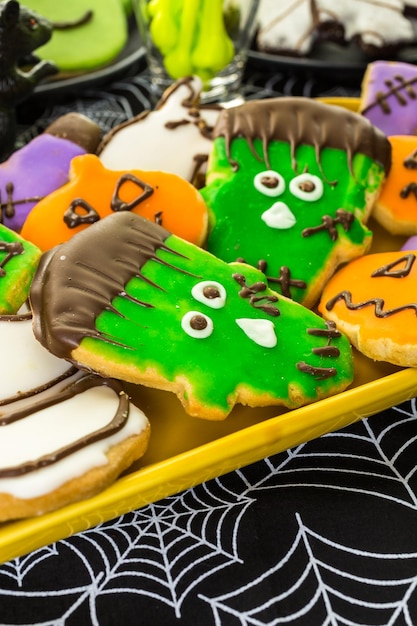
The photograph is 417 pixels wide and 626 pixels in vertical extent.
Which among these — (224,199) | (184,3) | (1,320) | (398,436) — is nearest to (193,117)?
(224,199)

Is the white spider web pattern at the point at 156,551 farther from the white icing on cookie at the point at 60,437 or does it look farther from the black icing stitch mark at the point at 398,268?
the black icing stitch mark at the point at 398,268

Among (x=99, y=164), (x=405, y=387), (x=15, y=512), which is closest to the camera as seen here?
(x=15, y=512)

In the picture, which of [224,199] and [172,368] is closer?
[172,368]

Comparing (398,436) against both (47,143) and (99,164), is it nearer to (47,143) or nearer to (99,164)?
(99,164)

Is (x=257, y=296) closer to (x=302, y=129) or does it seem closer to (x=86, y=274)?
(x=86, y=274)

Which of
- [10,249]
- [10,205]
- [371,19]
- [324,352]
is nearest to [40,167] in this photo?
[10,205]

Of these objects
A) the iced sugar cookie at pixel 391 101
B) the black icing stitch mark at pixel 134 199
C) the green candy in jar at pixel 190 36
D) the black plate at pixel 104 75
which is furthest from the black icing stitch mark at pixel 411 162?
the black plate at pixel 104 75
